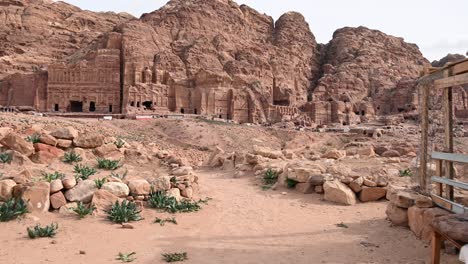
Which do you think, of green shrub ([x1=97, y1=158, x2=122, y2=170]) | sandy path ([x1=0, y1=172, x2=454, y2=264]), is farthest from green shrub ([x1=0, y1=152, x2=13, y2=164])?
sandy path ([x1=0, y1=172, x2=454, y2=264])

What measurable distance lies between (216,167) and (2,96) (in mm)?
42429

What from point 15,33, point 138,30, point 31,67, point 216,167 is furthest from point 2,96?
point 216,167

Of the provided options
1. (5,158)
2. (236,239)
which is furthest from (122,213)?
(5,158)

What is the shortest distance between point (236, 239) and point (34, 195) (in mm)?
3869

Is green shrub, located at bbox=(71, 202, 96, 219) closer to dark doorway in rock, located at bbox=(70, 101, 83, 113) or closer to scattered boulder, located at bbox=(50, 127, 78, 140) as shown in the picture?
scattered boulder, located at bbox=(50, 127, 78, 140)

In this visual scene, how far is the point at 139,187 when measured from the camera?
25.4 ft

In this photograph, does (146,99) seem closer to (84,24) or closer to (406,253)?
(84,24)

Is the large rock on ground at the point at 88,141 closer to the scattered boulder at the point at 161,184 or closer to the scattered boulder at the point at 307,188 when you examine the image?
Result: the scattered boulder at the point at 161,184

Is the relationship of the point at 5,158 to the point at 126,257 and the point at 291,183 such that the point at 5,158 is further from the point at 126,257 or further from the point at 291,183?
the point at 291,183

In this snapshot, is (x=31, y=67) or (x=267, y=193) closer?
(x=267, y=193)

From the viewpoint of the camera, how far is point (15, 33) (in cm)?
5531

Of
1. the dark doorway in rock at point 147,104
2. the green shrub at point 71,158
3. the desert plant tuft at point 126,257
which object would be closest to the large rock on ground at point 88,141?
the green shrub at point 71,158

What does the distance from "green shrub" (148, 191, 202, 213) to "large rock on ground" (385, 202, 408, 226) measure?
3.99 m

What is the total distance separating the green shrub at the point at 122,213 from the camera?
672cm
